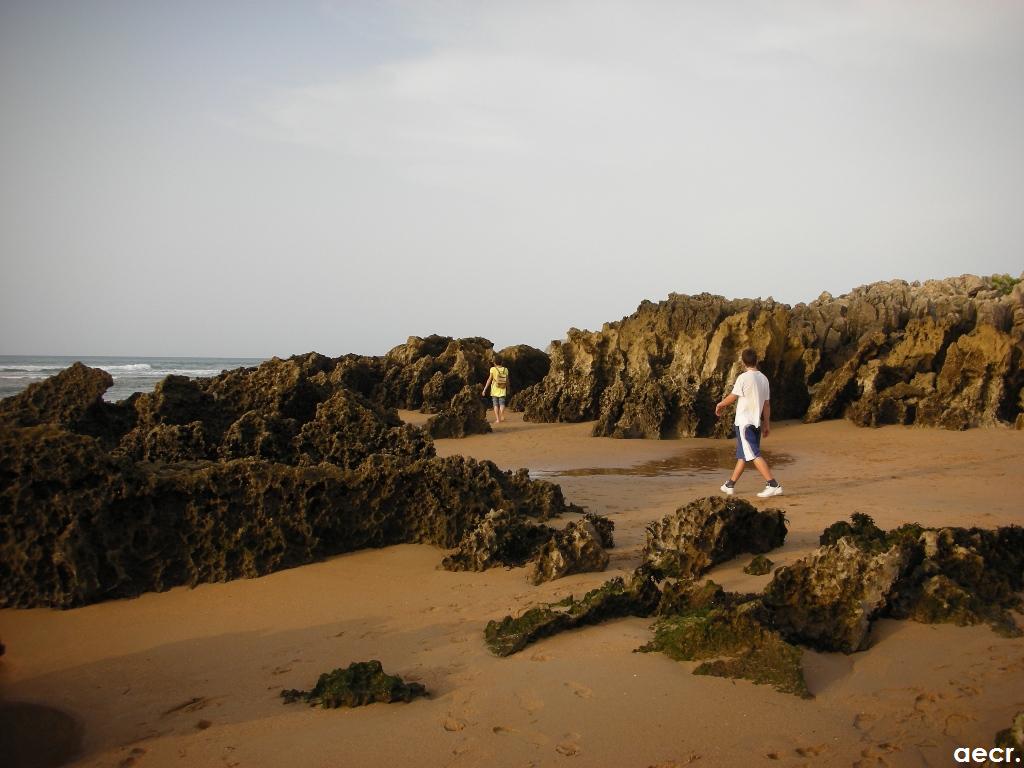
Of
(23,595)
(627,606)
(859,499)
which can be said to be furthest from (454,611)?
(859,499)

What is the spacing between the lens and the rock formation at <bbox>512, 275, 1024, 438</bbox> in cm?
1468

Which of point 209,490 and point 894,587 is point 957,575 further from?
point 209,490

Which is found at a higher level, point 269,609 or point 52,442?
point 52,442

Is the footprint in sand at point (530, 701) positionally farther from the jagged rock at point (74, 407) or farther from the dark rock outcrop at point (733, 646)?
the jagged rock at point (74, 407)

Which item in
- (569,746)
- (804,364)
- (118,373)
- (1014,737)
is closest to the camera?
(1014,737)

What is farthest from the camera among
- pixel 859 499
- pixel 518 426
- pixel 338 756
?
pixel 518 426

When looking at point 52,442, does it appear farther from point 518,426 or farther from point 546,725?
point 518,426

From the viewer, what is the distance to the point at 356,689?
143 inches

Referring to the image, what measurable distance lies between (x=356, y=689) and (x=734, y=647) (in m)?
1.87

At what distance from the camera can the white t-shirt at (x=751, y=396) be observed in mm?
8680

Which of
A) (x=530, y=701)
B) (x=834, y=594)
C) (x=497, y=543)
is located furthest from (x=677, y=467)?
(x=530, y=701)

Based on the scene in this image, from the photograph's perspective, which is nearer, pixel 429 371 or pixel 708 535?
pixel 708 535

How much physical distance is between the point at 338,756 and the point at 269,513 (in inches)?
124

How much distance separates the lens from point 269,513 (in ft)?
19.7
